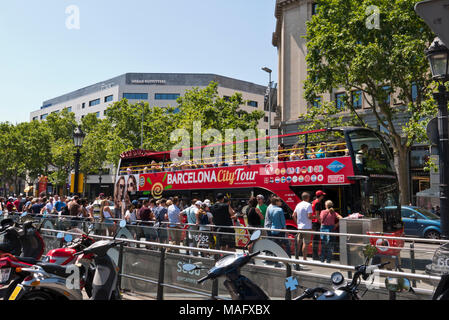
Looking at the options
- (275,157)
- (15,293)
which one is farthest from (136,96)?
(15,293)

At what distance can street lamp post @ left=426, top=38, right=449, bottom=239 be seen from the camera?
7.49 m

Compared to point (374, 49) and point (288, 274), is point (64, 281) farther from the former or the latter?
point (374, 49)

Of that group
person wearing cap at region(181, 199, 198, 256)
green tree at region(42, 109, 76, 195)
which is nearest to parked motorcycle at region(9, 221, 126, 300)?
person wearing cap at region(181, 199, 198, 256)

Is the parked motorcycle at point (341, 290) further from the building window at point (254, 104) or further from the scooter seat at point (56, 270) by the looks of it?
the building window at point (254, 104)

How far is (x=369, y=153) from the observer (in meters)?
12.3

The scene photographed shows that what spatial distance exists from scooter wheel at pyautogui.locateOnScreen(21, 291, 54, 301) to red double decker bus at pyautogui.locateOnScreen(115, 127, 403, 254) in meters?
9.27

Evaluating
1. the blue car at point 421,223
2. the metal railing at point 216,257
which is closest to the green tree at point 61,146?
the blue car at point 421,223

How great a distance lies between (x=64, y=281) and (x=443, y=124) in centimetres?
718

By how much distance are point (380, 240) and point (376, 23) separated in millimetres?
14718

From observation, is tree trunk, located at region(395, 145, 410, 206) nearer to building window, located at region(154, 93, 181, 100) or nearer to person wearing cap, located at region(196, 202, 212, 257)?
person wearing cap, located at region(196, 202, 212, 257)

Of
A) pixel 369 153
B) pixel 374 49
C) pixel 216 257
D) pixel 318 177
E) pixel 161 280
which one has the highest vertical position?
pixel 374 49

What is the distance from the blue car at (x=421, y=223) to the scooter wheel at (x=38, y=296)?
16971mm

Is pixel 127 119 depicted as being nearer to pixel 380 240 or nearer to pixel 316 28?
pixel 316 28

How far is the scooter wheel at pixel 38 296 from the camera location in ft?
14.5
